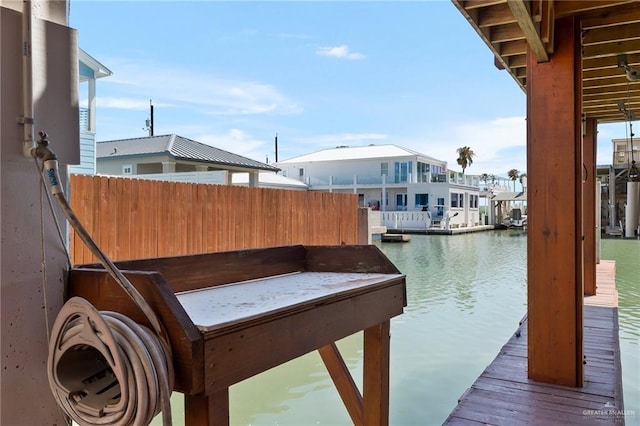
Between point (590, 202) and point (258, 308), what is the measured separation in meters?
6.01

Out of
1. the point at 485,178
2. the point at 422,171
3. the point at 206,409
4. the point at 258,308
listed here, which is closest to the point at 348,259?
the point at 258,308

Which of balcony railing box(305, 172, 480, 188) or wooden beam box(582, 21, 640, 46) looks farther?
balcony railing box(305, 172, 480, 188)

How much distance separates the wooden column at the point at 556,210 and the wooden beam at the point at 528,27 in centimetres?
15

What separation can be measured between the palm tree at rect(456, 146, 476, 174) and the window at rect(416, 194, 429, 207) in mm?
13262

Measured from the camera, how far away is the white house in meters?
26.4

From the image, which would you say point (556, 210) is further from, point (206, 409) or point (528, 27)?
point (206, 409)

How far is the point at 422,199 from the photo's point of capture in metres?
27.9

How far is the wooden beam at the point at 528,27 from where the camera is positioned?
7.02 feet

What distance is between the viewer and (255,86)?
28.8 metres

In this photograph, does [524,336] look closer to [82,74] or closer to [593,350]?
[593,350]

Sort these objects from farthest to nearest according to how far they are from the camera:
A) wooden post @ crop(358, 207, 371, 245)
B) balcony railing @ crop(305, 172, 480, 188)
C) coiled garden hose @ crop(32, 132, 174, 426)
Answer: balcony railing @ crop(305, 172, 480, 188) < wooden post @ crop(358, 207, 371, 245) < coiled garden hose @ crop(32, 132, 174, 426)

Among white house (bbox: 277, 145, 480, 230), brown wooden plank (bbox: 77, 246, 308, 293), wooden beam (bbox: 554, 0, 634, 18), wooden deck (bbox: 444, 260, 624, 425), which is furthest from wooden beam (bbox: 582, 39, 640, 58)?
white house (bbox: 277, 145, 480, 230)

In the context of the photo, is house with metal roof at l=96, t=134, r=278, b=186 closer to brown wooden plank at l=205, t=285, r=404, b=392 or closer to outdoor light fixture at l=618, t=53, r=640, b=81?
outdoor light fixture at l=618, t=53, r=640, b=81

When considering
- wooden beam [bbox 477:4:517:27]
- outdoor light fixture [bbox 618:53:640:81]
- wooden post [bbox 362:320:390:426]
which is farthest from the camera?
outdoor light fixture [bbox 618:53:640:81]
